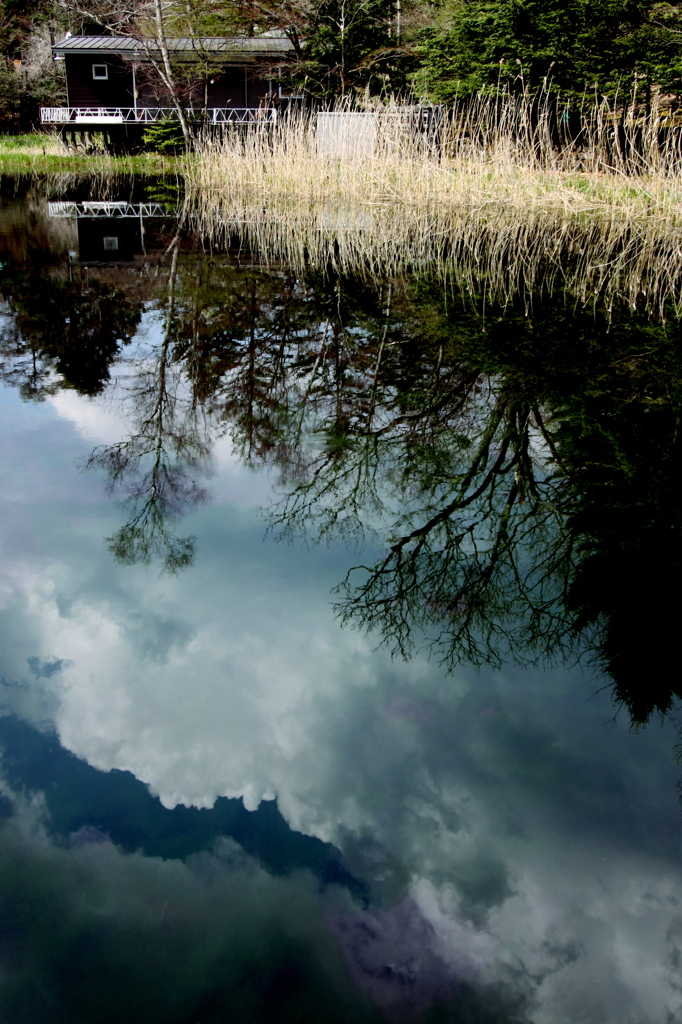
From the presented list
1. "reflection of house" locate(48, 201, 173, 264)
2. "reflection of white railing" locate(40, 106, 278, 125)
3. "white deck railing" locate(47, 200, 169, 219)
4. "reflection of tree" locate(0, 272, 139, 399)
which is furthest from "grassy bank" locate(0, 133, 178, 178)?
"reflection of tree" locate(0, 272, 139, 399)

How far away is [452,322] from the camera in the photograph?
18.4ft

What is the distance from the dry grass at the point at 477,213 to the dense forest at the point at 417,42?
1.04 m

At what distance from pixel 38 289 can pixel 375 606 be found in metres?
4.96

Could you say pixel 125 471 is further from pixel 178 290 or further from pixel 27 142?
pixel 27 142

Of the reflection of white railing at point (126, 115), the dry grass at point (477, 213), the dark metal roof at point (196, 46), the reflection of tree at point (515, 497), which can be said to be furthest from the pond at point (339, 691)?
the dark metal roof at point (196, 46)

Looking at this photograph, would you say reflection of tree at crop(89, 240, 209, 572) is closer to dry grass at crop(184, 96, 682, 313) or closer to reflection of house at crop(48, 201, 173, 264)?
dry grass at crop(184, 96, 682, 313)

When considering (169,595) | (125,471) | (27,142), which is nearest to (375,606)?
(169,595)

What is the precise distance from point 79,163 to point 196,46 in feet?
23.8

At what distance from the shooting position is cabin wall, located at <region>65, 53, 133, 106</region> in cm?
2330

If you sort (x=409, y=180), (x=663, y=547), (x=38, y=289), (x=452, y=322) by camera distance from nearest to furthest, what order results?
(x=663, y=547) → (x=452, y=322) → (x=38, y=289) → (x=409, y=180)

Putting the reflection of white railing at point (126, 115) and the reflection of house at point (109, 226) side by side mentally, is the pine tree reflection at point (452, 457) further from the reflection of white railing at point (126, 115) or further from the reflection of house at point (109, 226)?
the reflection of white railing at point (126, 115)

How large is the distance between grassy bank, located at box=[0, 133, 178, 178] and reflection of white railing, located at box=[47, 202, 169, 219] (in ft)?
16.9

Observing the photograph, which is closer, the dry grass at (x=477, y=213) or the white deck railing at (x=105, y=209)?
the dry grass at (x=477, y=213)

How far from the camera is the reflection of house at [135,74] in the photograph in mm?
20875
